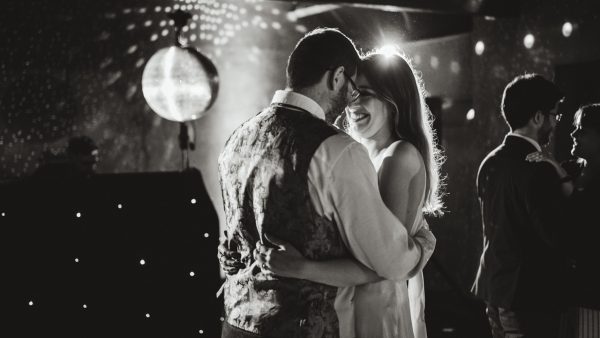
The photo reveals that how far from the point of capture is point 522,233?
2.57m

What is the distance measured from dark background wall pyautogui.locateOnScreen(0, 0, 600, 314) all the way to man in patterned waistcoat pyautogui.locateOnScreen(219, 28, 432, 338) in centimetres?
372

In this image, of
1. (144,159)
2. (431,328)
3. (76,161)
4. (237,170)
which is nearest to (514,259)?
(237,170)

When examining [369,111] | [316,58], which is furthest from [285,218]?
[369,111]

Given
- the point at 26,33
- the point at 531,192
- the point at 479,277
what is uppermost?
the point at 26,33

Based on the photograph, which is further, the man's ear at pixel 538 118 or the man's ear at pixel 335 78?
the man's ear at pixel 538 118

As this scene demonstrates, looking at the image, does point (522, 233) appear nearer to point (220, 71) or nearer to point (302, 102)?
point (302, 102)

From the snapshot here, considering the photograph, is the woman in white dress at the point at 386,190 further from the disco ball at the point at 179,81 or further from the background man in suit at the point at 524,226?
the disco ball at the point at 179,81

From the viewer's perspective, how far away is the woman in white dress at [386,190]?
161cm

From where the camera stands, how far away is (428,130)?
7.46 feet

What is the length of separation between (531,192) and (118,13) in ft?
17.6

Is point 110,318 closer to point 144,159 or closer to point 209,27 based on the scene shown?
point 144,159

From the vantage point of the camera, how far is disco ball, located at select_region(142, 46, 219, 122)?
4.70 meters

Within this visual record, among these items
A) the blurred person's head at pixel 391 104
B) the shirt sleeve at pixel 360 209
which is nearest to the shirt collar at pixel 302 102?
the shirt sleeve at pixel 360 209

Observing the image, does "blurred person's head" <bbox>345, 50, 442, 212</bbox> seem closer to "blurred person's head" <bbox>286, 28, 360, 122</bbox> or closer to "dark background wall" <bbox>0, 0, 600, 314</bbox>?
"blurred person's head" <bbox>286, 28, 360, 122</bbox>
